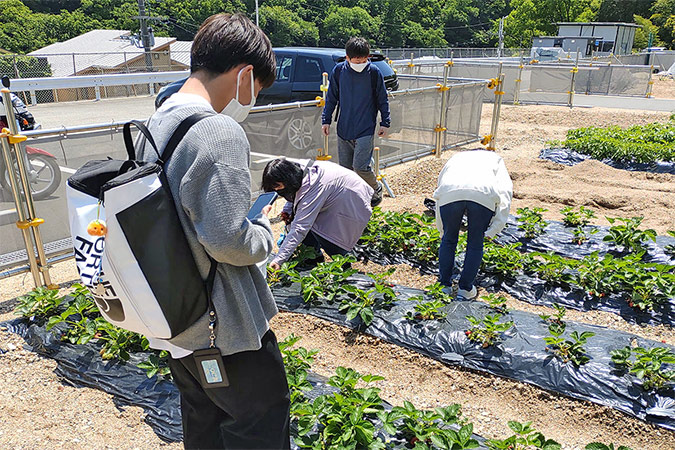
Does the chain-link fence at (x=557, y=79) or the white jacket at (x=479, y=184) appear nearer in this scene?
the white jacket at (x=479, y=184)

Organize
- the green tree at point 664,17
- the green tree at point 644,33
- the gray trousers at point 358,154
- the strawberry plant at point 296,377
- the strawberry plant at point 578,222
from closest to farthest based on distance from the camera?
1. the strawberry plant at point 296,377
2. the strawberry plant at point 578,222
3. the gray trousers at point 358,154
4. the green tree at point 644,33
5. the green tree at point 664,17

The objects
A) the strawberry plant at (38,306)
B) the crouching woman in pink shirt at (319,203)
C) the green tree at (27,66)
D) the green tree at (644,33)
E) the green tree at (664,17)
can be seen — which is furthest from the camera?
the green tree at (664,17)

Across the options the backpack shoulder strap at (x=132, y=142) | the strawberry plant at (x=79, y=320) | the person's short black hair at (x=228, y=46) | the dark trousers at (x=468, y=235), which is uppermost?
the person's short black hair at (x=228, y=46)

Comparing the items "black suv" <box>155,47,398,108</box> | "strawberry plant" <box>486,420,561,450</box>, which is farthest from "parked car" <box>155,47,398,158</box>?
"strawberry plant" <box>486,420,561,450</box>

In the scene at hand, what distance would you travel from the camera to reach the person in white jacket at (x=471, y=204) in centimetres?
404

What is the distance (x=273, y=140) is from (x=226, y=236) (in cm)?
502

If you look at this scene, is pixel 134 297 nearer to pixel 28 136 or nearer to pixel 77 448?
pixel 77 448

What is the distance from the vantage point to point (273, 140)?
640 cm

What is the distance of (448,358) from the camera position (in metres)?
3.64

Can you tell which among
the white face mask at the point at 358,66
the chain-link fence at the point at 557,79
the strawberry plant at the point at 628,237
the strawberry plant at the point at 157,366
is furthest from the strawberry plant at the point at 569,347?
the chain-link fence at the point at 557,79

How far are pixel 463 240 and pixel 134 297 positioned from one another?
423cm

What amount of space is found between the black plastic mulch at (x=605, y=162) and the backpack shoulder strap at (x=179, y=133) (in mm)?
9525

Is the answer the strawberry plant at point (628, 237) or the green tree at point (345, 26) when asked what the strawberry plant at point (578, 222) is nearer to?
the strawberry plant at point (628, 237)

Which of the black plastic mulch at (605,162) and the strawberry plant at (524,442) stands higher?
the strawberry plant at (524,442)
